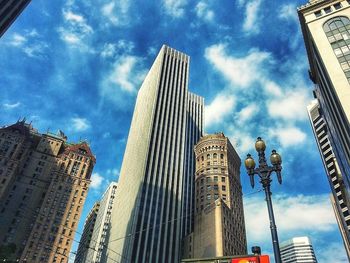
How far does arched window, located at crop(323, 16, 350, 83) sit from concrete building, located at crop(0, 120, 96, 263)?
8938 cm

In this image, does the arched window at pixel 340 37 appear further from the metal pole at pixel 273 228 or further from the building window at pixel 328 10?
the metal pole at pixel 273 228

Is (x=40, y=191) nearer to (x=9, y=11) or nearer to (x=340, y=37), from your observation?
(x=9, y=11)

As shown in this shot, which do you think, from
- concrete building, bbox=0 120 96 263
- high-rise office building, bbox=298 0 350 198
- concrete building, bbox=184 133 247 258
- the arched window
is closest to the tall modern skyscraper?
concrete building, bbox=184 133 247 258

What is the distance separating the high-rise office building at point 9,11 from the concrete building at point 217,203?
241ft

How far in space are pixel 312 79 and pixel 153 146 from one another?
6425 cm

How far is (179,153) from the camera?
121875 millimetres

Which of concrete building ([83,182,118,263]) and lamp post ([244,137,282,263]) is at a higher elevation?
concrete building ([83,182,118,263])

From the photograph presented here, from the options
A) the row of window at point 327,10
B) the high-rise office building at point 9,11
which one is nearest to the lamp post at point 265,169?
the row of window at point 327,10

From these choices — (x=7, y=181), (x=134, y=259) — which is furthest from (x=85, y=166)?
(x=134, y=259)

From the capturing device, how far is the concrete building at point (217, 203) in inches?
3356

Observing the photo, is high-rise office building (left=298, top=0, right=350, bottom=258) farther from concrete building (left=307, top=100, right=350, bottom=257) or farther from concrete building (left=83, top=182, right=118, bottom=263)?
concrete building (left=83, top=182, right=118, bottom=263)

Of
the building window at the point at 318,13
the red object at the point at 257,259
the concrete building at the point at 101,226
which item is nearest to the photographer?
the red object at the point at 257,259

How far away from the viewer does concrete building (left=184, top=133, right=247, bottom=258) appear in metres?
85.2

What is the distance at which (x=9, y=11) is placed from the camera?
227 feet
